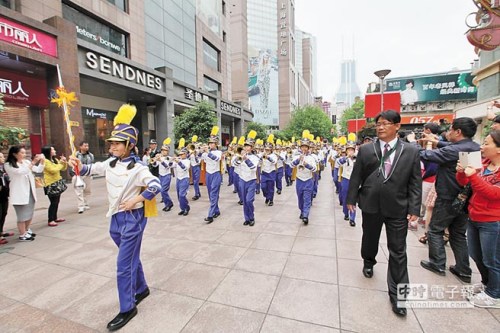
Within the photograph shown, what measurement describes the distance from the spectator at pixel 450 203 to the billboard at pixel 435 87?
38497mm

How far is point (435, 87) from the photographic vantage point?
33.8 metres

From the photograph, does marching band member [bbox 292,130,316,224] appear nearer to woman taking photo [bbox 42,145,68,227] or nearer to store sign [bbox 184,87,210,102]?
woman taking photo [bbox 42,145,68,227]

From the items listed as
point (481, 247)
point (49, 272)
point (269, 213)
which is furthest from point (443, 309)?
point (49, 272)

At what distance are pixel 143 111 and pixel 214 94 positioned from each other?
323 inches

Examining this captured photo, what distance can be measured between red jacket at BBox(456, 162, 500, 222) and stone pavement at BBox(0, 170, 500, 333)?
1.05 meters

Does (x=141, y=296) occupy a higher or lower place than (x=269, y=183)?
lower

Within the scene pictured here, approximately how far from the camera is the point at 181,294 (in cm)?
305

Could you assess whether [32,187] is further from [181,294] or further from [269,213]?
[269,213]

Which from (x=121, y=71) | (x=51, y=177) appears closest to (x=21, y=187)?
(x=51, y=177)

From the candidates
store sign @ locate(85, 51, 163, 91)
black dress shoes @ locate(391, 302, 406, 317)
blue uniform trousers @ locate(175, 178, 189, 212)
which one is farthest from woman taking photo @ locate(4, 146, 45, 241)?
store sign @ locate(85, 51, 163, 91)

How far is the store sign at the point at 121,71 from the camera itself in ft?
41.0

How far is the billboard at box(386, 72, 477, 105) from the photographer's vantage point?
32219 millimetres

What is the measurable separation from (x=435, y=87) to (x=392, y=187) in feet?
134

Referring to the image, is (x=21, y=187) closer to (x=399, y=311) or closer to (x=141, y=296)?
(x=141, y=296)
